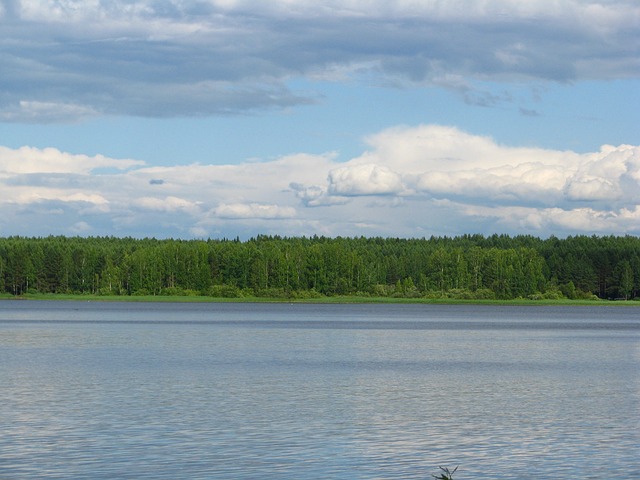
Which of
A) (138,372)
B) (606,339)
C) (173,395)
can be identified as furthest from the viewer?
(606,339)

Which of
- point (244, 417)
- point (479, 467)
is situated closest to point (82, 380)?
point (244, 417)

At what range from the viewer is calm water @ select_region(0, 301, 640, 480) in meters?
30.3

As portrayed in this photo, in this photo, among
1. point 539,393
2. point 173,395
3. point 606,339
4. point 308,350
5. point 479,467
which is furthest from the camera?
point 606,339

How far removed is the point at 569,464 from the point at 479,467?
113 inches

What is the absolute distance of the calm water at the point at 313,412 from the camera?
99.3ft

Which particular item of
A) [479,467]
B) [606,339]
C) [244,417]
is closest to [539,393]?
[244,417]

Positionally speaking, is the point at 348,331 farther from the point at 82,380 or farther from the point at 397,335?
the point at 82,380

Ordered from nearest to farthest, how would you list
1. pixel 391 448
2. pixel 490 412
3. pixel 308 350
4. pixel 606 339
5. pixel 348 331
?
pixel 391 448 → pixel 490 412 → pixel 308 350 → pixel 606 339 → pixel 348 331

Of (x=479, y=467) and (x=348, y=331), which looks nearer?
(x=479, y=467)

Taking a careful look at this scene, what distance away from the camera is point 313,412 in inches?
1654

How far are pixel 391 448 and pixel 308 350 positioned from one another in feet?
161

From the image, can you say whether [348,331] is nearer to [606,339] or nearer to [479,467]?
[606,339]

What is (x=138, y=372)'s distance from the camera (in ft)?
195

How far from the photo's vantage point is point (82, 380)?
5406cm
